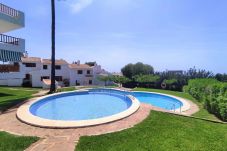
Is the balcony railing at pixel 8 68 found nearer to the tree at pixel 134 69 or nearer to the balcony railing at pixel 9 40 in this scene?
the balcony railing at pixel 9 40

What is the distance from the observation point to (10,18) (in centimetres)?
2238

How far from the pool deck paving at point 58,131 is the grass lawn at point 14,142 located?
0.30 meters

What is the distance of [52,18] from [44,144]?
70.7 ft

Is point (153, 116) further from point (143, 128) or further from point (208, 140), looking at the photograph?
point (208, 140)

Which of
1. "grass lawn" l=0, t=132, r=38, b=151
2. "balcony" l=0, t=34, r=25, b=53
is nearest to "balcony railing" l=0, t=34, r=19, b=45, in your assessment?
"balcony" l=0, t=34, r=25, b=53

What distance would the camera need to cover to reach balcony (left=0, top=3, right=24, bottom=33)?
70.0 feet

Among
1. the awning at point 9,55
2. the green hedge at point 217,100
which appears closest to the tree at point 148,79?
the green hedge at point 217,100

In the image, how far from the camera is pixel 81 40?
4709cm

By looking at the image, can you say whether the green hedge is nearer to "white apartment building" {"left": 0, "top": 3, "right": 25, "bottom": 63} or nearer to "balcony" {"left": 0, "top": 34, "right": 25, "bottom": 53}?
"white apartment building" {"left": 0, "top": 3, "right": 25, "bottom": 63}

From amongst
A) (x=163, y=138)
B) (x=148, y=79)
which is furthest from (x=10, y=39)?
(x=148, y=79)

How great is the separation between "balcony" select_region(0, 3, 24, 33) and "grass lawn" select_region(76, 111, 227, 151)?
17.8 m

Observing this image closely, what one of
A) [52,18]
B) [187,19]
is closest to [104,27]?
[52,18]

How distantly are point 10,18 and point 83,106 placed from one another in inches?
484

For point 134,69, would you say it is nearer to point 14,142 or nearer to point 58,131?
point 58,131
